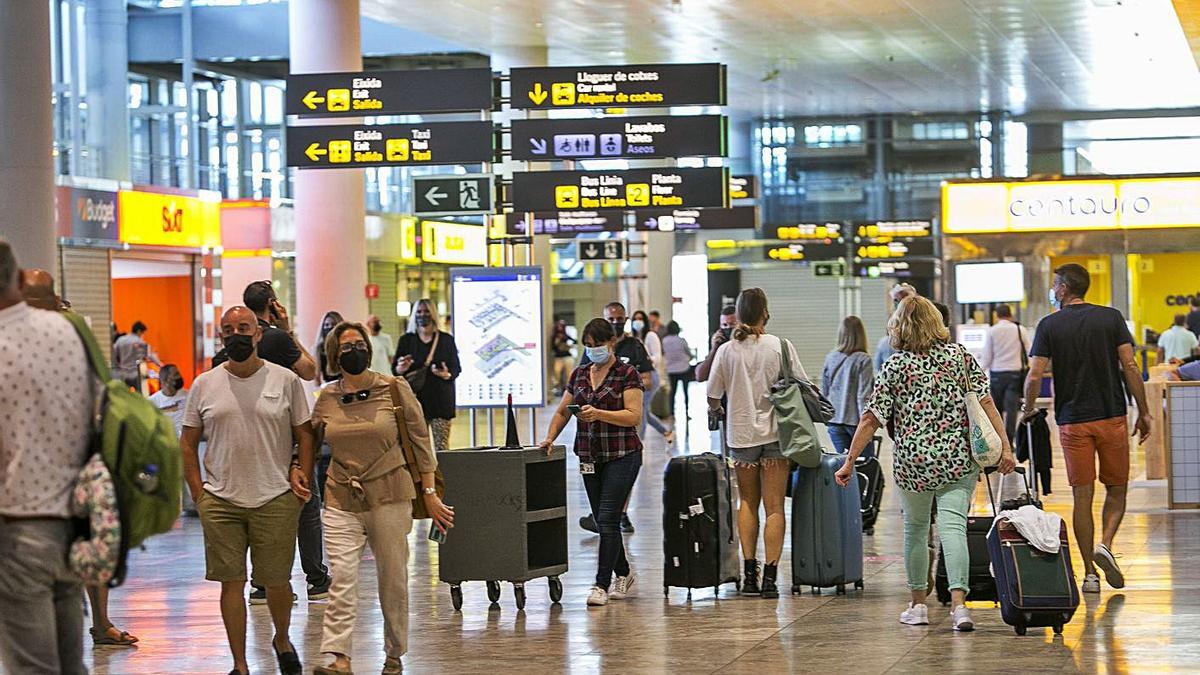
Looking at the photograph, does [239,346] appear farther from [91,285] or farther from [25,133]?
[91,285]

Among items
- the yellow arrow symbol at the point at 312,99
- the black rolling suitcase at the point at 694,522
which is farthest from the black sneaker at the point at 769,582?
the yellow arrow symbol at the point at 312,99

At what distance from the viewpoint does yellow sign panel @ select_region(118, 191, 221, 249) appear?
23438 millimetres

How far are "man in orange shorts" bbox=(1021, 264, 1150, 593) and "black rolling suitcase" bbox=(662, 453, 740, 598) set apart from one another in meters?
1.87

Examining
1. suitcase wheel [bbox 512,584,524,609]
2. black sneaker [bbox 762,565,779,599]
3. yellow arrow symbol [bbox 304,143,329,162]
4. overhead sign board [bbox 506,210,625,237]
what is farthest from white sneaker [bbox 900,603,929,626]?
overhead sign board [bbox 506,210,625,237]

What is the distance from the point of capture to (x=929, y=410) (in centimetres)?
872

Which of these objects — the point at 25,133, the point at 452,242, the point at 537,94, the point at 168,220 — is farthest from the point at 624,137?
the point at 452,242

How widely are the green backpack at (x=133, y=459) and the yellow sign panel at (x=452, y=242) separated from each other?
33.4m

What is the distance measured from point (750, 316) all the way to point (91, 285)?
14.7 meters

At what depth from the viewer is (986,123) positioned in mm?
42500

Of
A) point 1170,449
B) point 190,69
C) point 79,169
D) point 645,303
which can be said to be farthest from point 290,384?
point 645,303

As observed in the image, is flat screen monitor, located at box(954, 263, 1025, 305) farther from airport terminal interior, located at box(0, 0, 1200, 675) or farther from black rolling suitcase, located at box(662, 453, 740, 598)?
black rolling suitcase, located at box(662, 453, 740, 598)

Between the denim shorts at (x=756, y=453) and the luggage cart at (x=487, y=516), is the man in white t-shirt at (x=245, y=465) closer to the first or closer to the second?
the luggage cart at (x=487, y=516)

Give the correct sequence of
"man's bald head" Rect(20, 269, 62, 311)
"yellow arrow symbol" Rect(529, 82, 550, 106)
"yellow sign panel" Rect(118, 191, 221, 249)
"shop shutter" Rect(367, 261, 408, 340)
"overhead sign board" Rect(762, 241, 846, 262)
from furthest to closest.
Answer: "overhead sign board" Rect(762, 241, 846, 262)
"shop shutter" Rect(367, 261, 408, 340)
"yellow sign panel" Rect(118, 191, 221, 249)
"yellow arrow symbol" Rect(529, 82, 550, 106)
"man's bald head" Rect(20, 269, 62, 311)

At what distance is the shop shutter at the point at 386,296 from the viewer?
38562 millimetres
